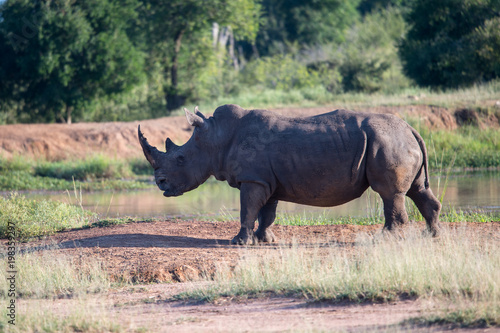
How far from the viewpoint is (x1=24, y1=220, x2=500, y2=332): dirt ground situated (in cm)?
559

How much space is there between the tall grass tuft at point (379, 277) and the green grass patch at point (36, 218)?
14.1 ft

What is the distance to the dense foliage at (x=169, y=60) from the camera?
28.2 meters

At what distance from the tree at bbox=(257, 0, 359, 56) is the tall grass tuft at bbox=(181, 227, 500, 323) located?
40.2 meters

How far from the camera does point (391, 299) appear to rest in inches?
239

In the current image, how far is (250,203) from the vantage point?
28.0 ft

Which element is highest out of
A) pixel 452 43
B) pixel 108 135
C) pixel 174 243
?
pixel 452 43

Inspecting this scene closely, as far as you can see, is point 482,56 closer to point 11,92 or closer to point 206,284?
point 11,92

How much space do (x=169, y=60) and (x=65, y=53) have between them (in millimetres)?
7176

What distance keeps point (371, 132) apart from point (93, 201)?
9.59 meters

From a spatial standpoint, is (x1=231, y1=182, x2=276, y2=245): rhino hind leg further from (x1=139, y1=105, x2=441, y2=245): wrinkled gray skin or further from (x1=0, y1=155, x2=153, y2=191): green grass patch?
(x1=0, y1=155, x2=153, y2=191): green grass patch

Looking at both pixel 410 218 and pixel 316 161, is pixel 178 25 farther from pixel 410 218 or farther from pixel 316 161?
pixel 316 161

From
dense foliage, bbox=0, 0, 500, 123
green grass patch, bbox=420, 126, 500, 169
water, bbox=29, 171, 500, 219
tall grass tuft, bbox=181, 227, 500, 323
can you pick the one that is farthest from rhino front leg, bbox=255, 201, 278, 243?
dense foliage, bbox=0, 0, 500, 123

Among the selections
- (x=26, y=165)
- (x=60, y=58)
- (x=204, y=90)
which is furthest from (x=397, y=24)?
(x=26, y=165)

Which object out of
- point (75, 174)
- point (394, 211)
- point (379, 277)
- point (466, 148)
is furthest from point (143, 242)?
point (466, 148)
